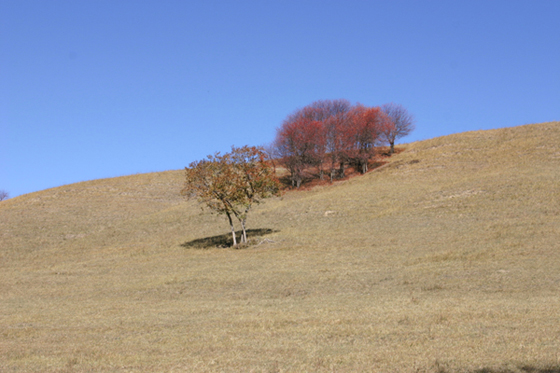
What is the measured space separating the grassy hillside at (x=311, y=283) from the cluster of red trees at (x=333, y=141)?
729 inches

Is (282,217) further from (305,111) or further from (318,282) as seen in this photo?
(305,111)

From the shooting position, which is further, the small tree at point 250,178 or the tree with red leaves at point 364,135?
the tree with red leaves at point 364,135

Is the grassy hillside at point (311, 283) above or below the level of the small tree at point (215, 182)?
below

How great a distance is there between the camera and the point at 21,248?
4281 cm

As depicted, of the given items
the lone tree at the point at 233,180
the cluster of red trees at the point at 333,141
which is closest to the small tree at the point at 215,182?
the lone tree at the point at 233,180

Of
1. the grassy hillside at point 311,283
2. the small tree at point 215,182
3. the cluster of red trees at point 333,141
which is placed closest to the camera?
the grassy hillside at point 311,283

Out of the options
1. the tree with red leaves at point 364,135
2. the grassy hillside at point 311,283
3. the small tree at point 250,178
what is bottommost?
the grassy hillside at point 311,283

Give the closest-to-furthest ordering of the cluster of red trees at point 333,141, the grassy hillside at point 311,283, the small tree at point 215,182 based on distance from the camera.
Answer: the grassy hillside at point 311,283
the small tree at point 215,182
the cluster of red trees at point 333,141

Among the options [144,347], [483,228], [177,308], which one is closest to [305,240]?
[483,228]

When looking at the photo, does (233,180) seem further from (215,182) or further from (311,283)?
(311,283)

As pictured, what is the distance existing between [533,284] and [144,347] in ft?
48.9

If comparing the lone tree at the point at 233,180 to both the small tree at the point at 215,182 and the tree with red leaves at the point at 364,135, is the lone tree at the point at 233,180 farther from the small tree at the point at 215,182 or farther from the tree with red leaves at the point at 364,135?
the tree with red leaves at the point at 364,135

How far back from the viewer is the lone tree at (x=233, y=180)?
37.6 m

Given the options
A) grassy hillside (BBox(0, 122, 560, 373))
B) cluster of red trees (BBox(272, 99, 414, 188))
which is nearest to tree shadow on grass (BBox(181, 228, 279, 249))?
grassy hillside (BBox(0, 122, 560, 373))
